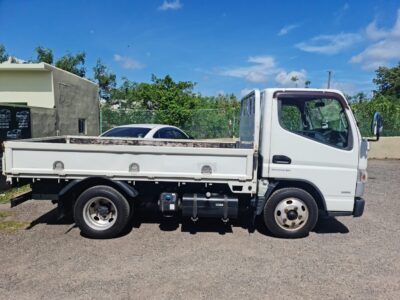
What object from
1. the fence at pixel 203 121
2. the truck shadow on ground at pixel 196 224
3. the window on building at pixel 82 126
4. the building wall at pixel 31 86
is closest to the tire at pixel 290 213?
the truck shadow on ground at pixel 196 224

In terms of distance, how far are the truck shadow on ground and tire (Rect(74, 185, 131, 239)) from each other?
1.04 feet

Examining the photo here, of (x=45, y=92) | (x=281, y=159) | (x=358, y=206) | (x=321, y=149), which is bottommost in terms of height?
(x=358, y=206)

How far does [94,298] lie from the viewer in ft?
11.8

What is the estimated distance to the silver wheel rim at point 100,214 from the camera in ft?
17.6

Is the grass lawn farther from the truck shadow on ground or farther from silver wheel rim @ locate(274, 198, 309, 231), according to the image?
silver wheel rim @ locate(274, 198, 309, 231)

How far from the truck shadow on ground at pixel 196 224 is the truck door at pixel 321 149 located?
3.21 ft

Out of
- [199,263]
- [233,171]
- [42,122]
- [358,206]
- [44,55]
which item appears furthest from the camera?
[44,55]

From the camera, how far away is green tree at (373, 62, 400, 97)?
43.3 metres

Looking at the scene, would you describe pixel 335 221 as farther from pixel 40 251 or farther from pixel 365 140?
pixel 40 251

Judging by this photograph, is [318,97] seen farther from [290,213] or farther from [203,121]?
[203,121]

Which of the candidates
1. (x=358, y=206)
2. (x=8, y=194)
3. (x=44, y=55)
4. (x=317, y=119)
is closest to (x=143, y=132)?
(x=8, y=194)

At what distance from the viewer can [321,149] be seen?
5312 mm

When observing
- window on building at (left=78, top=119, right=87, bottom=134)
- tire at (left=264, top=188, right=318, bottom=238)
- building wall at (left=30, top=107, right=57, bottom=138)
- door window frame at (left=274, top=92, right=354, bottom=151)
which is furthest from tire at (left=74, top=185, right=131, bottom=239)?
window on building at (left=78, top=119, right=87, bottom=134)

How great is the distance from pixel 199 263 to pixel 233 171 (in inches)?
58.8
